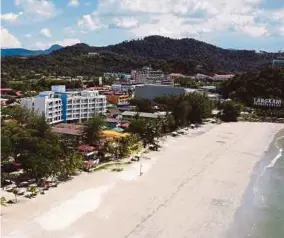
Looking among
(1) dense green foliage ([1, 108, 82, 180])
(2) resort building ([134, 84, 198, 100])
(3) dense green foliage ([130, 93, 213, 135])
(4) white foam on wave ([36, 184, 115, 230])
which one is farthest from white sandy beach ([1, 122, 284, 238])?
(2) resort building ([134, 84, 198, 100])

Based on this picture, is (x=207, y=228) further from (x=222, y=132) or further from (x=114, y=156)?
(x=222, y=132)

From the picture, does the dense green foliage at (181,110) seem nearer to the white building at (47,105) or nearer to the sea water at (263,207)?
the white building at (47,105)

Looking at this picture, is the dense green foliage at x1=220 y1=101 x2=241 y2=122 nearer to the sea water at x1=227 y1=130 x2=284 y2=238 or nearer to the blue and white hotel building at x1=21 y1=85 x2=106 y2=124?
the blue and white hotel building at x1=21 y1=85 x2=106 y2=124

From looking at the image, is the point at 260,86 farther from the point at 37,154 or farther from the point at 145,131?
the point at 37,154

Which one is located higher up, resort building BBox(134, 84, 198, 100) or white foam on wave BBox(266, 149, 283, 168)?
resort building BBox(134, 84, 198, 100)

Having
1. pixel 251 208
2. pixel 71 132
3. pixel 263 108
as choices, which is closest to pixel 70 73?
pixel 263 108

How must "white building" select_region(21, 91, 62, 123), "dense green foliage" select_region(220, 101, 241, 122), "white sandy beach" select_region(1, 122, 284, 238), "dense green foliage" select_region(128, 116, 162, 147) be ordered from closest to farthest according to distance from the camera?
"white sandy beach" select_region(1, 122, 284, 238) → "dense green foliage" select_region(128, 116, 162, 147) → "white building" select_region(21, 91, 62, 123) → "dense green foliage" select_region(220, 101, 241, 122)

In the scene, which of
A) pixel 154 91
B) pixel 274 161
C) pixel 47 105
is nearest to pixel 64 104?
pixel 47 105
